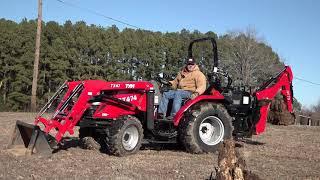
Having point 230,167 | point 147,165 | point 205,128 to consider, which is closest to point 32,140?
point 147,165

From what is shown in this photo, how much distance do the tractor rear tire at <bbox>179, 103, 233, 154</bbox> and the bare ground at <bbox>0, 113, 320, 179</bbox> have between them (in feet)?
1.01

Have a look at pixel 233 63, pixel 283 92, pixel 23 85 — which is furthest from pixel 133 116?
pixel 233 63

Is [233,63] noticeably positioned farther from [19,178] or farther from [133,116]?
[19,178]

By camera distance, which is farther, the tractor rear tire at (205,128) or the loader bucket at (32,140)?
the tractor rear tire at (205,128)

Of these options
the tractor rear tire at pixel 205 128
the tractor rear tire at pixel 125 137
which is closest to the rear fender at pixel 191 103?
the tractor rear tire at pixel 205 128

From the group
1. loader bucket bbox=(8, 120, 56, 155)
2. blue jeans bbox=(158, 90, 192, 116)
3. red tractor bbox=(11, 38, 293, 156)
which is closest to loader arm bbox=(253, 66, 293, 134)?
red tractor bbox=(11, 38, 293, 156)

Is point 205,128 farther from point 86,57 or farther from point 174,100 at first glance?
point 86,57

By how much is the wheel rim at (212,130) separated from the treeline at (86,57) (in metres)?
37.0

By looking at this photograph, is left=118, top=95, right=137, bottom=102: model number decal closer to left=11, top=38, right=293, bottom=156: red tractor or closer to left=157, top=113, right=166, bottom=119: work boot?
left=11, top=38, right=293, bottom=156: red tractor

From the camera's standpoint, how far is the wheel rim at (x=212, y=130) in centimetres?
1150

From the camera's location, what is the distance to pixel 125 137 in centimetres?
1030

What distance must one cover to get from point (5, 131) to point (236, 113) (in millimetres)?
6368

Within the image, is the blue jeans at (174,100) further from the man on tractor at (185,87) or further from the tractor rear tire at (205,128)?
the tractor rear tire at (205,128)

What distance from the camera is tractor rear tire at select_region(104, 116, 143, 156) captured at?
9.90 metres
